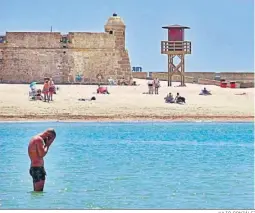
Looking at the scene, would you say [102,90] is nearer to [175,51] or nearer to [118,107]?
[118,107]

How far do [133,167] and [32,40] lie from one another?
24.2 meters

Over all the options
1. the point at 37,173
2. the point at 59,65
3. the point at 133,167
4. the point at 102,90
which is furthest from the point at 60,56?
the point at 37,173

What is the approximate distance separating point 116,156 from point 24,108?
469 inches

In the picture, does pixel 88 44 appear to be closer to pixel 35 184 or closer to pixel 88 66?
pixel 88 66

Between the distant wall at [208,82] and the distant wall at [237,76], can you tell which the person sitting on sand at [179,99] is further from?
the distant wall at [237,76]

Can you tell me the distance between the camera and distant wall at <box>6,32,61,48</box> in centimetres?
4363

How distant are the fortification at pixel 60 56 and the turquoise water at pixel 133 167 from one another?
10.5m

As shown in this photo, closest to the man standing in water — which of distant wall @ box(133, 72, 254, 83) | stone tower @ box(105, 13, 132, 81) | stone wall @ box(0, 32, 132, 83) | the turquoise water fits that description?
the turquoise water

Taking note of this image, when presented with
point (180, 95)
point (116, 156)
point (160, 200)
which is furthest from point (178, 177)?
point (180, 95)

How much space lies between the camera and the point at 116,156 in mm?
23219

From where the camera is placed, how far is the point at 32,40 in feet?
144

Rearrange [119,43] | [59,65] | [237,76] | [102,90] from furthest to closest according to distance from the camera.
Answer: [237,76]
[119,43]
[59,65]
[102,90]

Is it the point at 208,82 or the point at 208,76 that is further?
the point at 208,76

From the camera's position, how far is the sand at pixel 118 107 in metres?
34.7
